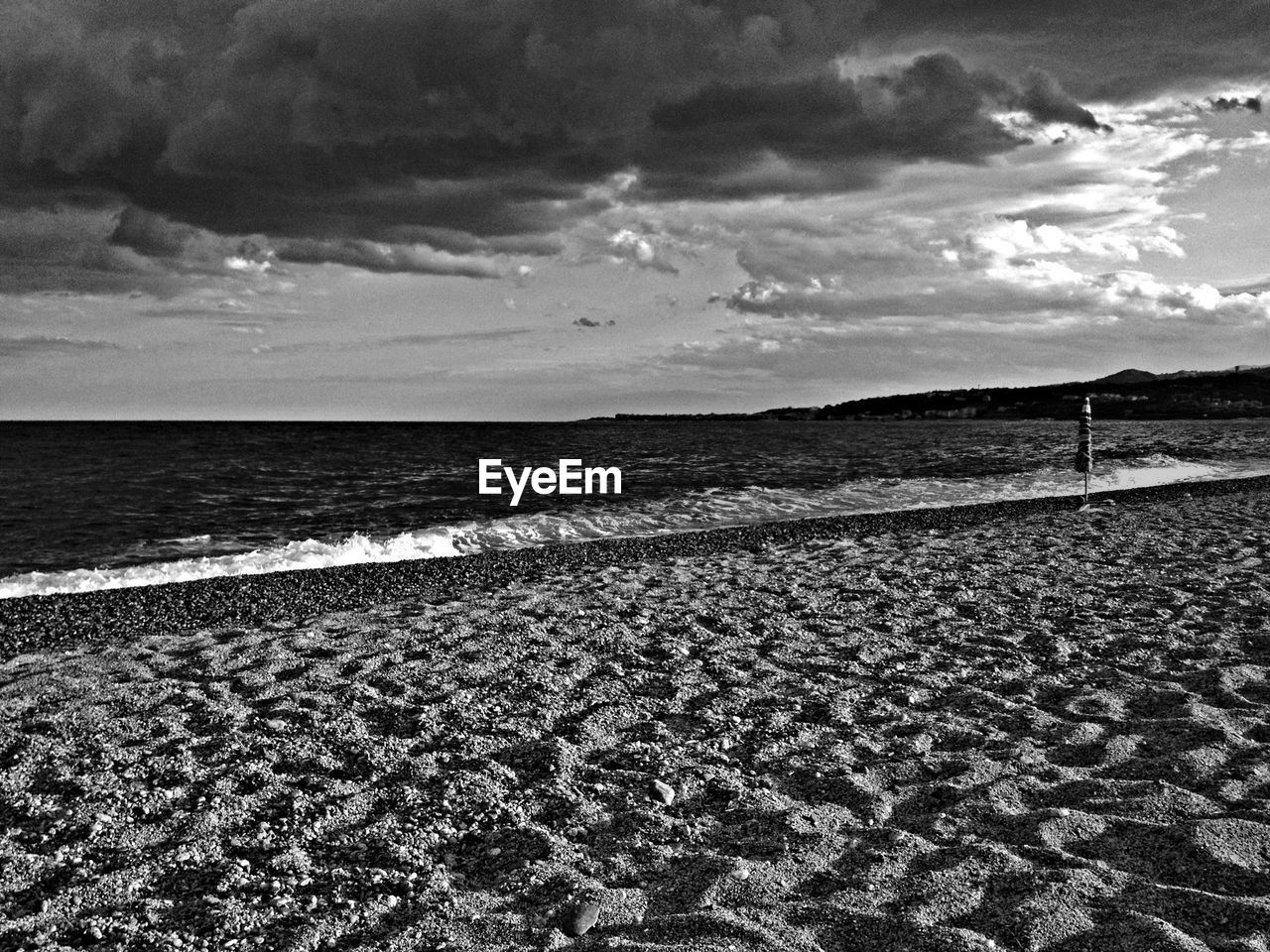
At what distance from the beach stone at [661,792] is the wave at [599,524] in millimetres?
11438

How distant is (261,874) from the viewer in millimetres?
4113

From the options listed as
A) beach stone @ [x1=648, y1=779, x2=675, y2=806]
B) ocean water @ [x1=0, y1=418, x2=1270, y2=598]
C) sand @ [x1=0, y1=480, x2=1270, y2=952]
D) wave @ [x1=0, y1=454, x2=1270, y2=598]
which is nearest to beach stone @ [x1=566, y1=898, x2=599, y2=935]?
sand @ [x1=0, y1=480, x2=1270, y2=952]

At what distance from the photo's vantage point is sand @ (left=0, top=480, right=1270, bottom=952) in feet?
12.3

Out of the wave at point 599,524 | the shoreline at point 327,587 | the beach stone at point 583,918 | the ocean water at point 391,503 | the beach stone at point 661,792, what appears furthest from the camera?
the ocean water at point 391,503

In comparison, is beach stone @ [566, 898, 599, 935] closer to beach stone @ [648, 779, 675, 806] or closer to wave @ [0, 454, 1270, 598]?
beach stone @ [648, 779, 675, 806]

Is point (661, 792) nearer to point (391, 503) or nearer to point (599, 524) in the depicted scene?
point (599, 524)

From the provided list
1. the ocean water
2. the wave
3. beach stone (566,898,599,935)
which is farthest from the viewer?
the ocean water

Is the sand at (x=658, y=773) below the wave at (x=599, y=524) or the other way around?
the other way around

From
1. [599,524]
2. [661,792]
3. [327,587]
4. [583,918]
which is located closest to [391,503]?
[599,524]

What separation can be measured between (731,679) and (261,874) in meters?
3.86

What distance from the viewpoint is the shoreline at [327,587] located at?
10141mm

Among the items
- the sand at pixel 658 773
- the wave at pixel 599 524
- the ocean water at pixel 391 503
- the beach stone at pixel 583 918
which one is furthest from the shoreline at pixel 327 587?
the beach stone at pixel 583 918

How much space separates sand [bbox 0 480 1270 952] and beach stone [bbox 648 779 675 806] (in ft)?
0.08

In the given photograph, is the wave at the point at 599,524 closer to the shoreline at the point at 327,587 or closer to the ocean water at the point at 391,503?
the ocean water at the point at 391,503
